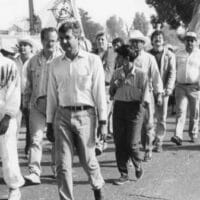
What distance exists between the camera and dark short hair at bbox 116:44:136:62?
6.04 metres

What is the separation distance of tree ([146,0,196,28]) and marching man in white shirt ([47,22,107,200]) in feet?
116

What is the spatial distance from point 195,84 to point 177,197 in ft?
11.7

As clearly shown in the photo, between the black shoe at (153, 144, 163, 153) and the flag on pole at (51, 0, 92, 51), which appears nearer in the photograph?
the black shoe at (153, 144, 163, 153)

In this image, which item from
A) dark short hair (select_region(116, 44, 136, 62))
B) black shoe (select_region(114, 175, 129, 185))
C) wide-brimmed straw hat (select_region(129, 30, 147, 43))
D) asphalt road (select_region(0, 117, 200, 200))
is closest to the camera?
asphalt road (select_region(0, 117, 200, 200))

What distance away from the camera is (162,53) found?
8.05 meters

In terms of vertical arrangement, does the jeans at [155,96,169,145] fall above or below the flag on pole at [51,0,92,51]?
below

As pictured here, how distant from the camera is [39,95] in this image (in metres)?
6.26

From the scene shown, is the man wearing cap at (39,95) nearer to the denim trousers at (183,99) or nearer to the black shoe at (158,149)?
the black shoe at (158,149)

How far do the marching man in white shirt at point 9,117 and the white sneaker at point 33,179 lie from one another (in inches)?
30.5

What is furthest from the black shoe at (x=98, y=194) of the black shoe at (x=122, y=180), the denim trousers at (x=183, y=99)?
the denim trousers at (x=183, y=99)

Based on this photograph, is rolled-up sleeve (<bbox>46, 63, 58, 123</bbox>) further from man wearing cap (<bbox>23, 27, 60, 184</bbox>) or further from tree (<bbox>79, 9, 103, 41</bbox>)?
tree (<bbox>79, 9, 103, 41</bbox>)

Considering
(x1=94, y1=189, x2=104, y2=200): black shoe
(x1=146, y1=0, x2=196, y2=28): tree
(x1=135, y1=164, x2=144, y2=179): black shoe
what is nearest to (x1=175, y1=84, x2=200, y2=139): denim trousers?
(x1=135, y1=164, x2=144, y2=179): black shoe

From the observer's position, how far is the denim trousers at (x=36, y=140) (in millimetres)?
6238

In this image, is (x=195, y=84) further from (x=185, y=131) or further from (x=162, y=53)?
(x=185, y=131)
